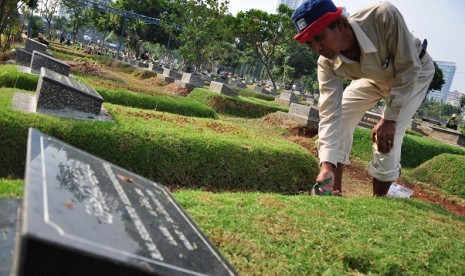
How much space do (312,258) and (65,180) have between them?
1473mm

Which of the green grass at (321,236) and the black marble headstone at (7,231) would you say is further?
the green grass at (321,236)

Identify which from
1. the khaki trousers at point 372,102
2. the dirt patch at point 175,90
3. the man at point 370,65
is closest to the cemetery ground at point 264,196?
the khaki trousers at point 372,102

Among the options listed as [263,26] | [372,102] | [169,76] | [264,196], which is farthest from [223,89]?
[264,196]

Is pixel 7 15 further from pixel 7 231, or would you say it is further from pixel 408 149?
pixel 7 231

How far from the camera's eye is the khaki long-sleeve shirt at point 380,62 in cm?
333

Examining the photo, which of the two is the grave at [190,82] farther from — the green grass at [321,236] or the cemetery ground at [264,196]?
the green grass at [321,236]

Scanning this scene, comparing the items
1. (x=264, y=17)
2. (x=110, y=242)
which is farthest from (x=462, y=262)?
(x=264, y=17)

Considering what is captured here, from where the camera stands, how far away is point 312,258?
2.29 meters

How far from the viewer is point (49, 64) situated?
785 cm

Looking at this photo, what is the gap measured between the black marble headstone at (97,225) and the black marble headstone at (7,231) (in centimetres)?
33

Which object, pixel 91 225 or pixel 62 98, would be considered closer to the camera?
pixel 91 225

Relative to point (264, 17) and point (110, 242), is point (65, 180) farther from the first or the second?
point (264, 17)

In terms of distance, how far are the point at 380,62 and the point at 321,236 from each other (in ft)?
5.55

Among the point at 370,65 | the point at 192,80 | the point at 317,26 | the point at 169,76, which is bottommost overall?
the point at 169,76
